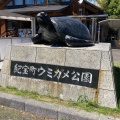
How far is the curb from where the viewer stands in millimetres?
3385

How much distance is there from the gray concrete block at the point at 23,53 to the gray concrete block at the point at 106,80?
5.04 ft

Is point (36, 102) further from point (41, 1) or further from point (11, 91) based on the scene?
point (41, 1)

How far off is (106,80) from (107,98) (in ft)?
1.08

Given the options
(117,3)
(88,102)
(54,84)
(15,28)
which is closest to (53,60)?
(54,84)

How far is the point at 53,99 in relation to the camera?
4102mm

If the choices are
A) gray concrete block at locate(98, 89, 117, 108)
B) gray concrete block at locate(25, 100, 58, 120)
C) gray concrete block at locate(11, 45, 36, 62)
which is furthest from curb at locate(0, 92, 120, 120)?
gray concrete block at locate(11, 45, 36, 62)

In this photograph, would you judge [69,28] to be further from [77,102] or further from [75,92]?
[77,102]

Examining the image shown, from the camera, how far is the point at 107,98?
373 centimetres

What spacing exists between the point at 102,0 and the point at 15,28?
12883 mm

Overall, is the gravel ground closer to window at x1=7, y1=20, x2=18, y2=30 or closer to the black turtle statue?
the black turtle statue

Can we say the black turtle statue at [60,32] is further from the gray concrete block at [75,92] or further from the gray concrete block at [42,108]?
the gray concrete block at [42,108]

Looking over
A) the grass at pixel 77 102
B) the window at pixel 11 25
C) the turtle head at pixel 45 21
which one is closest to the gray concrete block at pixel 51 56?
the turtle head at pixel 45 21

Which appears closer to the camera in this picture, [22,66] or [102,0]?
[22,66]

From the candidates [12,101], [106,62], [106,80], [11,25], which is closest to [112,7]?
[11,25]
